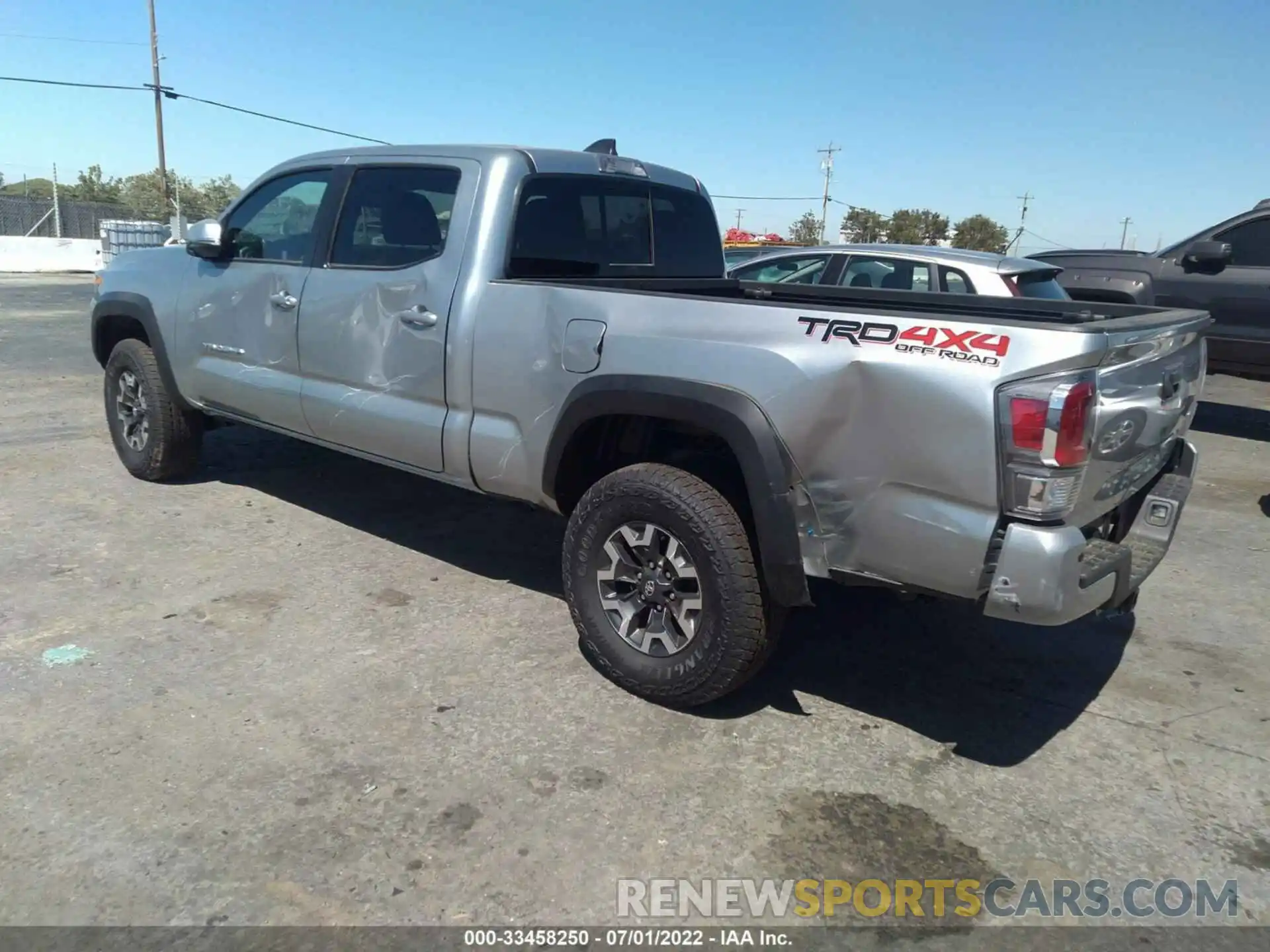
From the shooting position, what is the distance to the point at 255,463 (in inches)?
252

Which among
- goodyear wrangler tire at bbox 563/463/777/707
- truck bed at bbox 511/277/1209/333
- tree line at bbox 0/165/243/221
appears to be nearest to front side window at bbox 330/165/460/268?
truck bed at bbox 511/277/1209/333

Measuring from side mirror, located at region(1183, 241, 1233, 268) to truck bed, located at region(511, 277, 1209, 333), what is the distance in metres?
4.89

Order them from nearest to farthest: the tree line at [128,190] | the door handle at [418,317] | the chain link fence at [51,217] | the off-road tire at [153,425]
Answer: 1. the door handle at [418,317]
2. the off-road tire at [153,425]
3. the chain link fence at [51,217]
4. the tree line at [128,190]

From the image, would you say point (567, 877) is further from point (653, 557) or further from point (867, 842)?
point (653, 557)

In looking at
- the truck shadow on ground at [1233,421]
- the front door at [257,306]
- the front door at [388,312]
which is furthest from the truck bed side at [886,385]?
the truck shadow on ground at [1233,421]

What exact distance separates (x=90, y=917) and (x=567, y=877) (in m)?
1.16

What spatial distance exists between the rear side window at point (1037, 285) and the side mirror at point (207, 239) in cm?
520

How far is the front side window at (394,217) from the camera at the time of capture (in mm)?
4047

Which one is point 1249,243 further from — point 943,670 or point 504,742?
point 504,742

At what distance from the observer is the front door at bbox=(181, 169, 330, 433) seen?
462cm

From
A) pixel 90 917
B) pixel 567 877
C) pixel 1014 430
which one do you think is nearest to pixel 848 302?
pixel 1014 430

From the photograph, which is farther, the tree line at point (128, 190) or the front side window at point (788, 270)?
the tree line at point (128, 190)

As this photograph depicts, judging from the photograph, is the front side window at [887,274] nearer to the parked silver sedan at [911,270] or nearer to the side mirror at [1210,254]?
the parked silver sedan at [911,270]

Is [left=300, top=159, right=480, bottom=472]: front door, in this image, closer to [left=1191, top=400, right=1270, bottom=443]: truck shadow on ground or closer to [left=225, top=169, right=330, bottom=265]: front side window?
[left=225, top=169, right=330, bottom=265]: front side window
